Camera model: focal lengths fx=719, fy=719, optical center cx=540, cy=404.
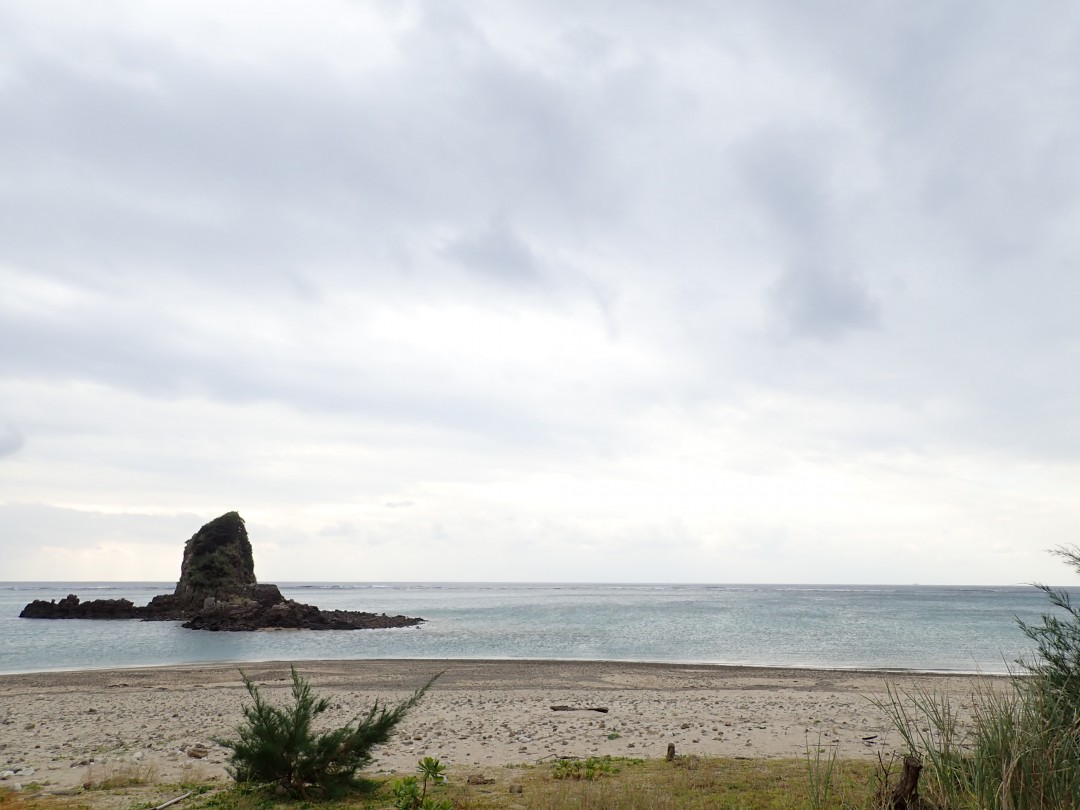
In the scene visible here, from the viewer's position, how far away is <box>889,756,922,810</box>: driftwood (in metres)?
7.07

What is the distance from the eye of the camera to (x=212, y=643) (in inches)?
2058

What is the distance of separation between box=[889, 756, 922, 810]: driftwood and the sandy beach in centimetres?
676

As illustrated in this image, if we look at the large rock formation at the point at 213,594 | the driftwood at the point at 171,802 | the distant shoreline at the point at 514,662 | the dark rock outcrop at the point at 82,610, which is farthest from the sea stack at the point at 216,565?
the driftwood at the point at 171,802

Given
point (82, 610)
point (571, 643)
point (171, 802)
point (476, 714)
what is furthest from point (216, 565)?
point (171, 802)

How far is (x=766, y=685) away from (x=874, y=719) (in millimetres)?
8853

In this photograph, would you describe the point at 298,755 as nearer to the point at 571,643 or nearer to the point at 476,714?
the point at 476,714

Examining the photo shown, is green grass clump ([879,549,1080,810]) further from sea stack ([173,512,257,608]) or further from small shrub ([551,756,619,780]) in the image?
sea stack ([173,512,257,608])

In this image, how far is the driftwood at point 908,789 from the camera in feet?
23.2

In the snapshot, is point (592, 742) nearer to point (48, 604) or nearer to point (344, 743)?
point (344, 743)

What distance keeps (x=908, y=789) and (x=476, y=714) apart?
49.5ft

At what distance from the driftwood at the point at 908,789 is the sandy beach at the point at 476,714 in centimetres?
676

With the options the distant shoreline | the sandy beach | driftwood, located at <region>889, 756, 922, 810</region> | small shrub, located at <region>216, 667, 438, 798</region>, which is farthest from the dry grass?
the distant shoreline

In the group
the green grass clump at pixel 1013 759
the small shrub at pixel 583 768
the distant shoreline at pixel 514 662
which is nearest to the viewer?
the green grass clump at pixel 1013 759

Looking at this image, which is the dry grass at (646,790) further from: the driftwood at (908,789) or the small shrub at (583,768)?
the driftwood at (908,789)
